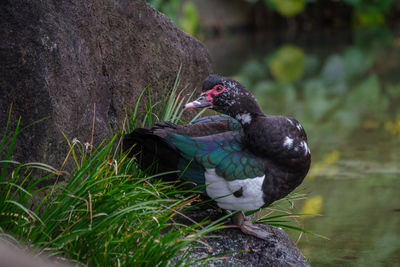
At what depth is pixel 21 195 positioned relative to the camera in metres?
2.35

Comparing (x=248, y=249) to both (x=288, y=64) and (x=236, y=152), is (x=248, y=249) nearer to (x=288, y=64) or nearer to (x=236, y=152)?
(x=236, y=152)

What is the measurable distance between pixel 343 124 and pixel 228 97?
3883mm

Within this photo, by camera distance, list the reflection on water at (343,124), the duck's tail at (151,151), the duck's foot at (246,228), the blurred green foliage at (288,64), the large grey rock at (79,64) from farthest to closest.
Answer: the blurred green foliage at (288,64) → the reflection on water at (343,124) → the duck's foot at (246,228) → the duck's tail at (151,151) → the large grey rock at (79,64)

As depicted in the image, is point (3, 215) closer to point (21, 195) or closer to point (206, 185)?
point (21, 195)

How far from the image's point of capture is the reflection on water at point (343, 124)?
3627mm

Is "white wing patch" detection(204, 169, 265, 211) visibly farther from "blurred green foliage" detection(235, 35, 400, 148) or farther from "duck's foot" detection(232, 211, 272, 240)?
"blurred green foliage" detection(235, 35, 400, 148)

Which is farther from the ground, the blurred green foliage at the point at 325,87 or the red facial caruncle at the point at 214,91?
the red facial caruncle at the point at 214,91

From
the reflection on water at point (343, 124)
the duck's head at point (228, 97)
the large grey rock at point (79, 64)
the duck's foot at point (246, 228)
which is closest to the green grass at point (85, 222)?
the large grey rock at point (79, 64)

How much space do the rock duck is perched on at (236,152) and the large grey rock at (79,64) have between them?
13.3 inches

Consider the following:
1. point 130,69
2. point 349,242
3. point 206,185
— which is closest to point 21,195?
point 206,185

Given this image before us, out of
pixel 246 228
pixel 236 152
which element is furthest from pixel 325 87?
pixel 236 152

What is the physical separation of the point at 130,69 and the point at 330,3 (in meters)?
13.6

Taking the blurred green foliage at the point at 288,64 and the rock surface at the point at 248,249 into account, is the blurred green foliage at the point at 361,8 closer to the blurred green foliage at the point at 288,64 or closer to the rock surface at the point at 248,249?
the blurred green foliage at the point at 288,64

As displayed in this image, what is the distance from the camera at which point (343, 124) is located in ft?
21.0
